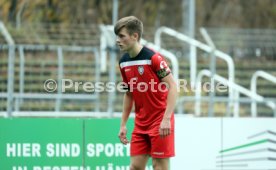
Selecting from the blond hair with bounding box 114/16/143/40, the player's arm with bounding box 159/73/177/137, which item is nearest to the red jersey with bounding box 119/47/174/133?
the player's arm with bounding box 159/73/177/137

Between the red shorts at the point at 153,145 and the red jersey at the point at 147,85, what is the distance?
0.22 feet

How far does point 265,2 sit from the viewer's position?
21.3 m

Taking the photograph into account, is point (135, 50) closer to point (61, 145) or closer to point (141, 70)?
point (141, 70)

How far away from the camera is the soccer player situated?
7.21m

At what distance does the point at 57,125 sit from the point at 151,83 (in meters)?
1.99

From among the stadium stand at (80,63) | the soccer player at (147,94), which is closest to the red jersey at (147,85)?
the soccer player at (147,94)

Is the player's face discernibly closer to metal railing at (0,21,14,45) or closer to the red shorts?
the red shorts

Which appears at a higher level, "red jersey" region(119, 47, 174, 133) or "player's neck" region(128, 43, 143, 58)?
"player's neck" region(128, 43, 143, 58)

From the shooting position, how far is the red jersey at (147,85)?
23.9 ft

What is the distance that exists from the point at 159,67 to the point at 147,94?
11.6 inches

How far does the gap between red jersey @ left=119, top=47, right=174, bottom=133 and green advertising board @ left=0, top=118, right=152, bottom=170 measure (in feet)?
5.39

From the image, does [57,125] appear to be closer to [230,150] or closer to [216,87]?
[230,150]

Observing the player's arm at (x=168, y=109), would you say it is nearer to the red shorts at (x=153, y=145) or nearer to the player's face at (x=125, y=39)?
the red shorts at (x=153, y=145)

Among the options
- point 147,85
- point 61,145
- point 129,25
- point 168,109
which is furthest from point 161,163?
point 61,145
